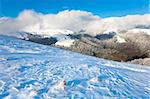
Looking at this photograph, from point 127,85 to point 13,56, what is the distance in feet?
16.3

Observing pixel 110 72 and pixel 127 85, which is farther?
pixel 110 72

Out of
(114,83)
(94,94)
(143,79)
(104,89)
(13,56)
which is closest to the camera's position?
(94,94)

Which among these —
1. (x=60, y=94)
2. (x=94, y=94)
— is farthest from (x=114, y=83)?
(x=60, y=94)

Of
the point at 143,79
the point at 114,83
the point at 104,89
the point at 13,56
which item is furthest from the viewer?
the point at 13,56

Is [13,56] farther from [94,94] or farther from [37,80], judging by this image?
[94,94]

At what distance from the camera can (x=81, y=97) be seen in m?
6.67

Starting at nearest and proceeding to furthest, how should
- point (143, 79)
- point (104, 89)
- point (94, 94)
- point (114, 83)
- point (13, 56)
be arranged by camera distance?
point (94, 94), point (104, 89), point (114, 83), point (143, 79), point (13, 56)

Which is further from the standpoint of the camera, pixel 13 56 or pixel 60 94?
pixel 13 56

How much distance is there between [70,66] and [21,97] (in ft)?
13.0

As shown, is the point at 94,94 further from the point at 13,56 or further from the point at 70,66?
the point at 13,56

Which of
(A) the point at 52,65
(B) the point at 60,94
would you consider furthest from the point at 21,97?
(A) the point at 52,65

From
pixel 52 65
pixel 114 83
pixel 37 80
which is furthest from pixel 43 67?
pixel 114 83

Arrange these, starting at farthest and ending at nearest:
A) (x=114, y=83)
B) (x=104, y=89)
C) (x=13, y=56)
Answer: (x=13, y=56)
(x=114, y=83)
(x=104, y=89)

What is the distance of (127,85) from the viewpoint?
328 inches
